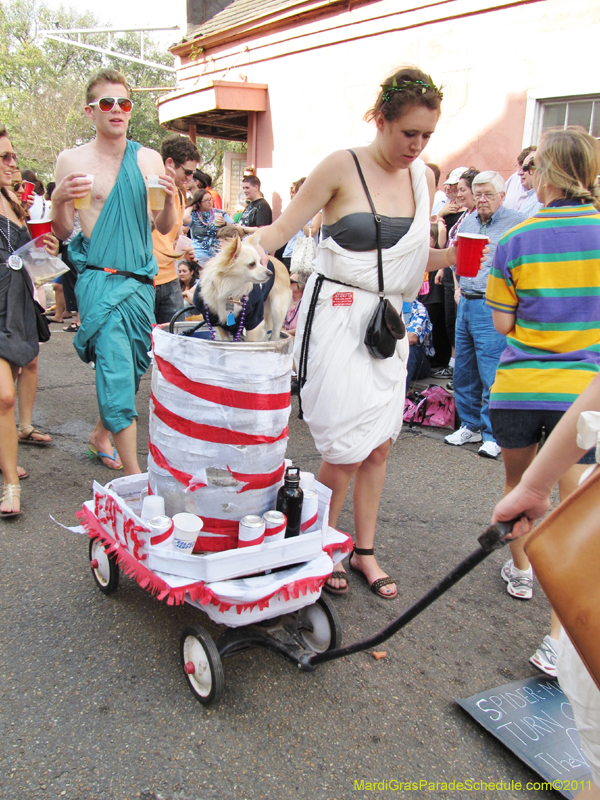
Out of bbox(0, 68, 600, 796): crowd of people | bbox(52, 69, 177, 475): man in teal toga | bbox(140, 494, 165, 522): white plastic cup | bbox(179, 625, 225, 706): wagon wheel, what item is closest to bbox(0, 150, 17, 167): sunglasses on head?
bbox(0, 68, 600, 796): crowd of people

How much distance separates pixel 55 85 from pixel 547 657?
39.5 m

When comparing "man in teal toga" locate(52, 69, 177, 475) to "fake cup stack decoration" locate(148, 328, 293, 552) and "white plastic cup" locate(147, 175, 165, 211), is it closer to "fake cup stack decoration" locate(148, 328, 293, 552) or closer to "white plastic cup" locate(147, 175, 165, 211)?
"white plastic cup" locate(147, 175, 165, 211)

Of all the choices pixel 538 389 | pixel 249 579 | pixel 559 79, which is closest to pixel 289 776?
pixel 249 579

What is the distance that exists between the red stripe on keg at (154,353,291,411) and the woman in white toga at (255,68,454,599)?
547mm

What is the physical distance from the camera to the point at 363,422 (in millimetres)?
2639

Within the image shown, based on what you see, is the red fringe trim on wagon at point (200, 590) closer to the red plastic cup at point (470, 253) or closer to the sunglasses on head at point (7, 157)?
the red plastic cup at point (470, 253)

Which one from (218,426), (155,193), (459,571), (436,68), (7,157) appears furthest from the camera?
(436,68)

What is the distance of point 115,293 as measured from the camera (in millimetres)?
3307

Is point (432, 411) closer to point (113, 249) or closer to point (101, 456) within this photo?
point (101, 456)

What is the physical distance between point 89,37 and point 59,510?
44.5m

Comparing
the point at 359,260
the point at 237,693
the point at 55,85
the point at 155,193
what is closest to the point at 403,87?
the point at 359,260

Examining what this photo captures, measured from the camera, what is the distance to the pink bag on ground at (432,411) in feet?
18.4

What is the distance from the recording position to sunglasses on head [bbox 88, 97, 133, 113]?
3104mm

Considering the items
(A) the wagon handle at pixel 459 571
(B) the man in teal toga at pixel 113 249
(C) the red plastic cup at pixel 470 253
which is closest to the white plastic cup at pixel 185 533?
(A) the wagon handle at pixel 459 571
